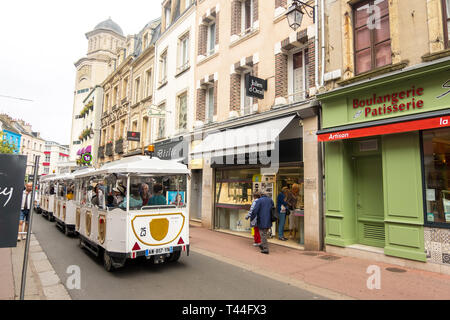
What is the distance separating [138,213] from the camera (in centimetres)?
589

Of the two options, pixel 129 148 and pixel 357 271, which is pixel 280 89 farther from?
pixel 129 148

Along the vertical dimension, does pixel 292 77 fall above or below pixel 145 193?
above

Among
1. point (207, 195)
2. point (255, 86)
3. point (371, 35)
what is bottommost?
point (207, 195)

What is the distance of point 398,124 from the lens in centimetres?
637

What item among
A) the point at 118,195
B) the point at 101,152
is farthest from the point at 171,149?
the point at 101,152

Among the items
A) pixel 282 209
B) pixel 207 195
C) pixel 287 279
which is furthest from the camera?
pixel 207 195

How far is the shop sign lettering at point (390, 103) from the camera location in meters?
6.31

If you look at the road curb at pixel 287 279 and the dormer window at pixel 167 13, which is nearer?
the road curb at pixel 287 279

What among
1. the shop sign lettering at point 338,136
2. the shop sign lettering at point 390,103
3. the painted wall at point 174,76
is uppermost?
the painted wall at point 174,76

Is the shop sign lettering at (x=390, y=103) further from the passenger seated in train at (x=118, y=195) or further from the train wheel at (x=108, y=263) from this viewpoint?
the train wheel at (x=108, y=263)

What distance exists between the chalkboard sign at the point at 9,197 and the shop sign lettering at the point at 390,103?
7190 millimetres

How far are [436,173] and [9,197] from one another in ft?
25.5

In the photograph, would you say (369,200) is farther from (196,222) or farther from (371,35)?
(196,222)

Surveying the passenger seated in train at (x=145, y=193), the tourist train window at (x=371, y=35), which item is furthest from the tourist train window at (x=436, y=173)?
the passenger seated in train at (x=145, y=193)
